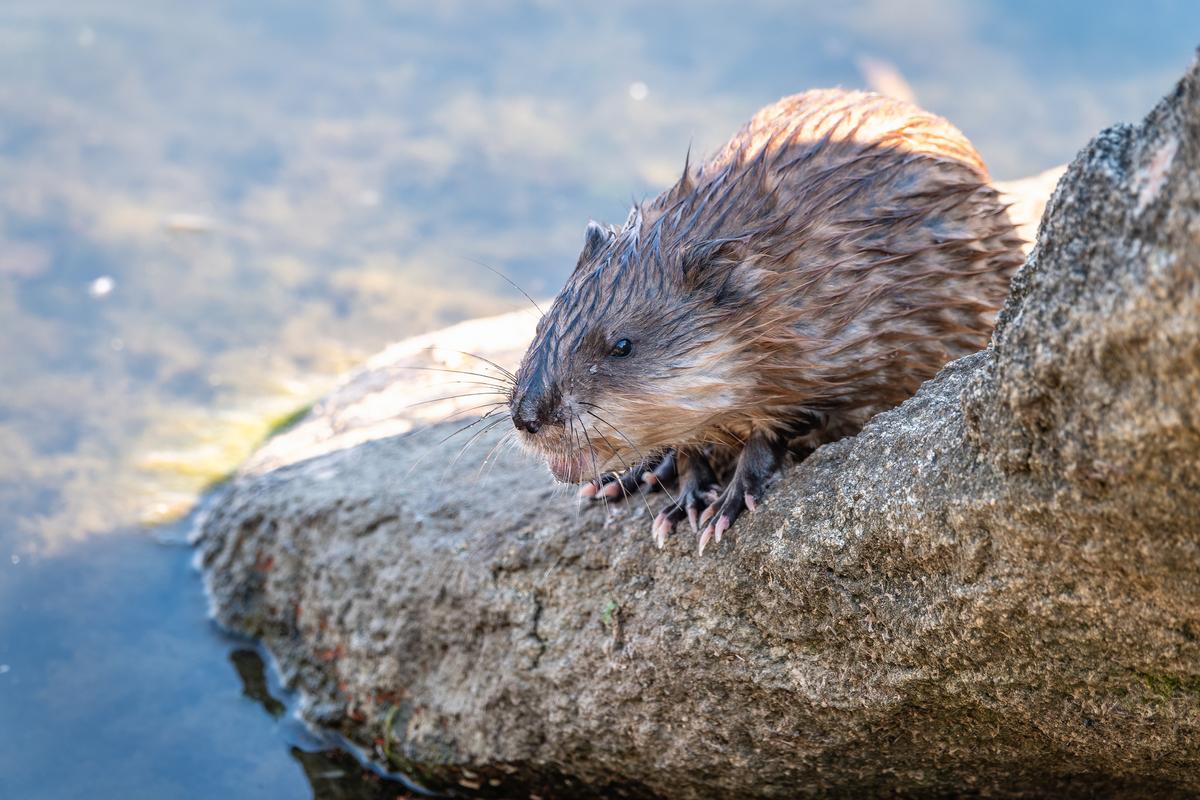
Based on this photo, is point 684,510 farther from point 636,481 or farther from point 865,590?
point 865,590

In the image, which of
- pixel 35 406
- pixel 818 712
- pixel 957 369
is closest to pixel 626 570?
pixel 818 712

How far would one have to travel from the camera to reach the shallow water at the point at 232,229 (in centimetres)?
529

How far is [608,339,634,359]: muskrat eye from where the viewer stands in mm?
3586

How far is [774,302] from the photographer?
3607mm

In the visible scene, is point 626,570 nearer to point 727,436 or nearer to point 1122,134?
point 727,436

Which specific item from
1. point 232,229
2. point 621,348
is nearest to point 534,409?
point 621,348

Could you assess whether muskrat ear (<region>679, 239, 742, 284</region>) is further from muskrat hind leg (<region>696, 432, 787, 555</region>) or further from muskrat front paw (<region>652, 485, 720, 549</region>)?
muskrat front paw (<region>652, 485, 720, 549</region>)

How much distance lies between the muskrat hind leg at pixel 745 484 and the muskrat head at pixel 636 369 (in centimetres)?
15

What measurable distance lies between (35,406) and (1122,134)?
5863mm

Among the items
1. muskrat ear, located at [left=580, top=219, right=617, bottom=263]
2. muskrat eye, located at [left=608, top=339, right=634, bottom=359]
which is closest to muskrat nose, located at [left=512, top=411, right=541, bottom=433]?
muskrat eye, located at [left=608, top=339, right=634, bottom=359]

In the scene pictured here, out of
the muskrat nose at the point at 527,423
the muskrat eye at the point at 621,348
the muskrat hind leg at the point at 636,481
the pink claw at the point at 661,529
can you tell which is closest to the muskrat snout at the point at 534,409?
the muskrat nose at the point at 527,423

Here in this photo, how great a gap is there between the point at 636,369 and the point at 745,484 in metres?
0.44

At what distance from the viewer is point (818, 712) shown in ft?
11.2

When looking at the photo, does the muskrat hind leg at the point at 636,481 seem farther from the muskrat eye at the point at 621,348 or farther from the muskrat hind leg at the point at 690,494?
the muskrat eye at the point at 621,348
